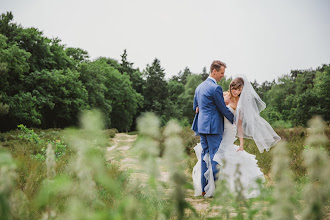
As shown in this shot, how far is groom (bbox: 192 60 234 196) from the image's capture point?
4.62 m

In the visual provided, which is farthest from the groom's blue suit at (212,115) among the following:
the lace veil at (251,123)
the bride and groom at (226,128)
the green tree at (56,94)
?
the green tree at (56,94)

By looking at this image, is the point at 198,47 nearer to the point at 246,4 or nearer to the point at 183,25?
the point at 183,25

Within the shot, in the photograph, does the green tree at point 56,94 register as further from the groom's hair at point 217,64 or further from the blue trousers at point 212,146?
the groom's hair at point 217,64

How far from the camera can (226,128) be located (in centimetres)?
487

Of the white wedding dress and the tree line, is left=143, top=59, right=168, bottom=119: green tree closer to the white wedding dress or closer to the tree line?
the tree line

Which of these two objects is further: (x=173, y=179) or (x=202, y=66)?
(x=202, y=66)

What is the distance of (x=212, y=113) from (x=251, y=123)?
31.4 inches

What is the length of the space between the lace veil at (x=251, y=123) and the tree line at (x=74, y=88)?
16.2 ft

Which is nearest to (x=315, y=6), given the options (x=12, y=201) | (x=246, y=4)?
(x=246, y=4)

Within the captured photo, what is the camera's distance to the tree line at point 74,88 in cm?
2136

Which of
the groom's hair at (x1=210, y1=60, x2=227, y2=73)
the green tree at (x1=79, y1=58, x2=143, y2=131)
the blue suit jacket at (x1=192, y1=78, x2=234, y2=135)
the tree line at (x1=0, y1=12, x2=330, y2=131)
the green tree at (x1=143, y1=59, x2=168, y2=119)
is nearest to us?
the blue suit jacket at (x1=192, y1=78, x2=234, y2=135)

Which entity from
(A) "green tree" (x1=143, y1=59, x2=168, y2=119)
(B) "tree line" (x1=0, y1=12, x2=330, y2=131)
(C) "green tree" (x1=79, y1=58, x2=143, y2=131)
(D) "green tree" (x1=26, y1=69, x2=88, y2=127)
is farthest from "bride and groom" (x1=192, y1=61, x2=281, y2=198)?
(A) "green tree" (x1=143, y1=59, x2=168, y2=119)

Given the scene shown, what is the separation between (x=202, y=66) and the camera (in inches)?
3981

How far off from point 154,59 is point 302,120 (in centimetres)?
2972
